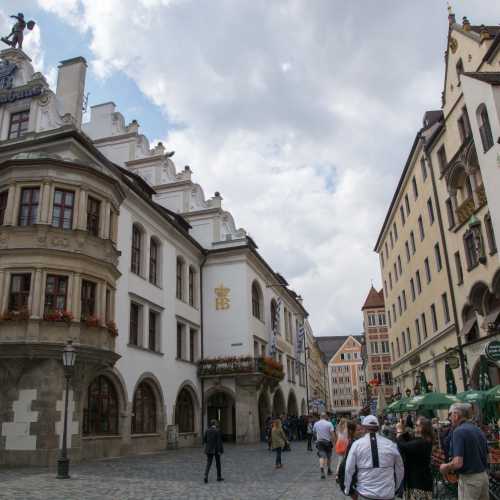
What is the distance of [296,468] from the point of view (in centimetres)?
1828

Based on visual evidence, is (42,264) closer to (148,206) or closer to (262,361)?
(148,206)

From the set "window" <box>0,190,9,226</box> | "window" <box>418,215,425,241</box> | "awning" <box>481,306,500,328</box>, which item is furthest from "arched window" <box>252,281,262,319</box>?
"window" <box>0,190,9,226</box>

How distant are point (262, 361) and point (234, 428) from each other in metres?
4.98

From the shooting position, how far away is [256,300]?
40875 millimetres

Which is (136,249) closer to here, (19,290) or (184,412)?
(19,290)

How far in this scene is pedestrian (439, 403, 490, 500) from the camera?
21.1 ft

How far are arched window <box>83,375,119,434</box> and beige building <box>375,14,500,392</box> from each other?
16805 mm

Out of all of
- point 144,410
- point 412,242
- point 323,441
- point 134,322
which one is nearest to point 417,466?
point 323,441

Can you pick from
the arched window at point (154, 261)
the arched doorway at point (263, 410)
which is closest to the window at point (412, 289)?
the arched doorway at point (263, 410)

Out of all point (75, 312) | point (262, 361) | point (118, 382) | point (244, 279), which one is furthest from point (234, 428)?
point (75, 312)

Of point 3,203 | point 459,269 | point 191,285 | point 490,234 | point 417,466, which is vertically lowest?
point 417,466

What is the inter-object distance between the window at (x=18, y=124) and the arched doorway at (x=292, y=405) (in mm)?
33951

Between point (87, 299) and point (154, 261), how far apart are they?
865cm

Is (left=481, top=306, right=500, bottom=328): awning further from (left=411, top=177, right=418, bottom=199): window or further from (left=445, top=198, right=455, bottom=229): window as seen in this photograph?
(left=411, top=177, right=418, bottom=199): window
